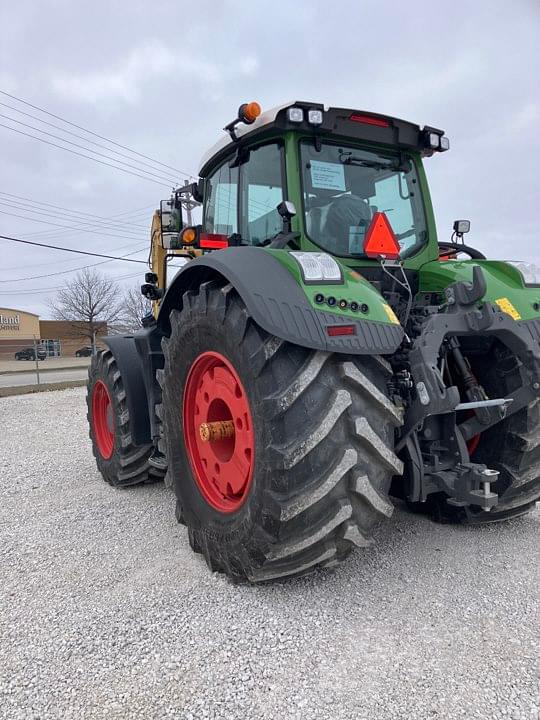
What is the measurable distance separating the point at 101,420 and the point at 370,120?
3583 mm

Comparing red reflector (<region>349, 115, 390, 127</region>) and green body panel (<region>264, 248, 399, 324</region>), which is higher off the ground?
red reflector (<region>349, 115, 390, 127</region>)

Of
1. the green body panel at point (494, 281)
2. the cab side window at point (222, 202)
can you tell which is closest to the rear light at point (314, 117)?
the cab side window at point (222, 202)

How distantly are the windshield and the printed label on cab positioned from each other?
759 mm

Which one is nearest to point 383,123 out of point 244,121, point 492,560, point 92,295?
point 244,121

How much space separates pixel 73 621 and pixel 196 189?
3173 mm

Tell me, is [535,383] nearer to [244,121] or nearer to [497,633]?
[497,633]

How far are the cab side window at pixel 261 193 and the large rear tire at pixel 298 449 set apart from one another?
0.78m

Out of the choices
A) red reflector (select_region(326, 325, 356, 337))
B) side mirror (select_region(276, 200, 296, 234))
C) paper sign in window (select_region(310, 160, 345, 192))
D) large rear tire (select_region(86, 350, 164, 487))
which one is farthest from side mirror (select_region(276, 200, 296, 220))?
large rear tire (select_region(86, 350, 164, 487))

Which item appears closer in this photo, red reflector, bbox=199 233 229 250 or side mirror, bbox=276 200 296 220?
side mirror, bbox=276 200 296 220

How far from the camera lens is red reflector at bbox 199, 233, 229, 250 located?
3486 mm

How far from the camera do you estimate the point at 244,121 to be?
2.91m

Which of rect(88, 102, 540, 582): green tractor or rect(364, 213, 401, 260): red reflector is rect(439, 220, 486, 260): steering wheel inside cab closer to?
rect(88, 102, 540, 582): green tractor

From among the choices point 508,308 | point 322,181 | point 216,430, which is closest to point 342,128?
point 322,181

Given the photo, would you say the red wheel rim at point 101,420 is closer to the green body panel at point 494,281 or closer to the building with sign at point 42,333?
the green body panel at point 494,281
